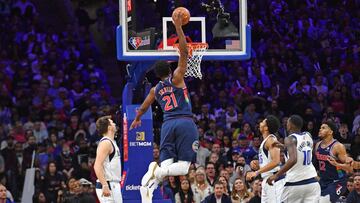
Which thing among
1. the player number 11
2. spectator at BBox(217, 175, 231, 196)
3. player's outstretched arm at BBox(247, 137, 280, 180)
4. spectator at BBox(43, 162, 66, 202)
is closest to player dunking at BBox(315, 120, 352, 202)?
the player number 11

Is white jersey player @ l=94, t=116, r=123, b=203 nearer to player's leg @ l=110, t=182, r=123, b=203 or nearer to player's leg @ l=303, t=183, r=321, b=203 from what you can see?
player's leg @ l=110, t=182, r=123, b=203

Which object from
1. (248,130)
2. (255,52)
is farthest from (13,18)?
(248,130)

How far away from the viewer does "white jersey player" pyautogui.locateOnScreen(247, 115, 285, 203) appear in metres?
14.8

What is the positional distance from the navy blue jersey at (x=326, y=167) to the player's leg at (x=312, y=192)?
851 millimetres

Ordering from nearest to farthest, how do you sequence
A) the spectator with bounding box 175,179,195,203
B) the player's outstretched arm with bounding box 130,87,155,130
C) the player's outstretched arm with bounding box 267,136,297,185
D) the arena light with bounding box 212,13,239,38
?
the player's outstretched arm with bounding box 130,87,155,130 < the player's outstretched arm with bounding box 267,136,297,185 < the arena light with bounding box 212,13,239,38 < the spectator with bounding box 175,179,195,203

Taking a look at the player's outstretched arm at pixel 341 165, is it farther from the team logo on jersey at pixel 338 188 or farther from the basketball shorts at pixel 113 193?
the basketball shorts at pixel 113 193

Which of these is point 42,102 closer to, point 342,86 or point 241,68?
point 241,68

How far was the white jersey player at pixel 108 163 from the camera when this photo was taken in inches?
556

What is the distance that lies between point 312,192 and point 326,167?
91cm

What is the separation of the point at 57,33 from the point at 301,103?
9709 mm

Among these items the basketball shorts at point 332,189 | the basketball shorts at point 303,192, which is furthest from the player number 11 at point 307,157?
the basketball shorts at point 332,189

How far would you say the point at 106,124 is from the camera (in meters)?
14.4

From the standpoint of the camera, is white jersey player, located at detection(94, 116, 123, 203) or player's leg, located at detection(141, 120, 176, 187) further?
white jersey player, located at detection(94, 116, 123, 203)

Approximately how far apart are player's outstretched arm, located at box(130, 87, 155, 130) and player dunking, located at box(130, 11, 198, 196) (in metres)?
0.24
